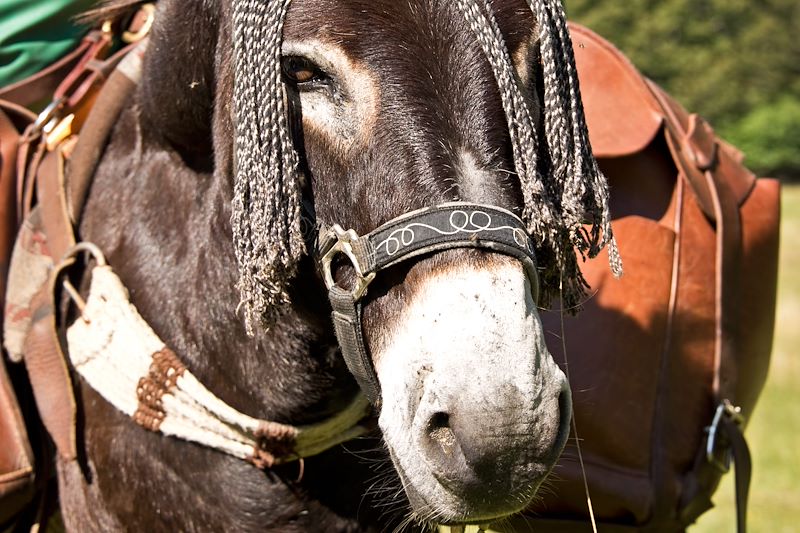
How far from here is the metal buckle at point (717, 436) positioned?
3.20m

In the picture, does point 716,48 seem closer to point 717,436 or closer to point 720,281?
point 720,281

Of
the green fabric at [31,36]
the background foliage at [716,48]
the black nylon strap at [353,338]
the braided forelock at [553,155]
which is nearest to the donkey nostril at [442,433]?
the black nylon strap at [353,338]

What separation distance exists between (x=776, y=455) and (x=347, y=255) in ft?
21.5

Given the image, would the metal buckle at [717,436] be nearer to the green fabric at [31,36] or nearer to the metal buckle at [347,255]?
the metal buckle at [347,255]

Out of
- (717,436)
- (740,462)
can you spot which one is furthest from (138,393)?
(740,462)

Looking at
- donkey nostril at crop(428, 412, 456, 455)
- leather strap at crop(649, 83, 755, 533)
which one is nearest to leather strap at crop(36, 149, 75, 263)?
donkey nostril at crop(428, 412, 456, 455)

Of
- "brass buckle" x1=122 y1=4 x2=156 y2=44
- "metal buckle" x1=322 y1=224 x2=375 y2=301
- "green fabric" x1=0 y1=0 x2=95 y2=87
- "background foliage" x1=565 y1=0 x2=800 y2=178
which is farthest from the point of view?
"background foliage" x1=565 y1=0 x2=800 y2=178

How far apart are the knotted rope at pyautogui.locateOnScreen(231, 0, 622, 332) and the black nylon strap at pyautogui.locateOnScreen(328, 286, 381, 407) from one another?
0.43ft

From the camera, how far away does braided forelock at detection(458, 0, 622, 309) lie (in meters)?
2.05

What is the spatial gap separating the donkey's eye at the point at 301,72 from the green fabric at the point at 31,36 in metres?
1.54

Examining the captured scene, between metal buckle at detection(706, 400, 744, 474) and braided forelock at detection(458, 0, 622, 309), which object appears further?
metal buckle at detection(706, 400, 744, 474)

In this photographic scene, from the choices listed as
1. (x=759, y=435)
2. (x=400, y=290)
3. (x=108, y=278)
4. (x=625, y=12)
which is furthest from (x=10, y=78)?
(x=625, y=12)

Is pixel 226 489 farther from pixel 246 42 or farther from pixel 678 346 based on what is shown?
pixel 678 346

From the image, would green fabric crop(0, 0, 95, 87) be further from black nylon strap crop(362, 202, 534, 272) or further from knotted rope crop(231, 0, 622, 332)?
black nylon strap crop(362, 202, 534, 272)
